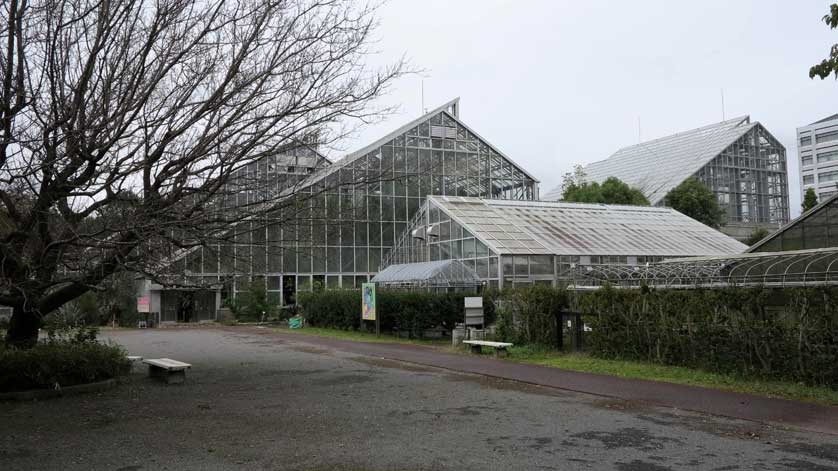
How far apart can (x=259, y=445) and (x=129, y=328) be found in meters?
31.3

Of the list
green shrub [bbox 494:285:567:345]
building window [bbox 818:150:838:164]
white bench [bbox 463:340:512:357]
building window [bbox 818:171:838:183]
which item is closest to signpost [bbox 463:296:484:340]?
green shrub [bbox 494:285:567:345]

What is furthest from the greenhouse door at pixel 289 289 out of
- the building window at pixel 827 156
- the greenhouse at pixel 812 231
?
the building window at pixel 827 156

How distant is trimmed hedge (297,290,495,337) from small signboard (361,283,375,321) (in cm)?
33

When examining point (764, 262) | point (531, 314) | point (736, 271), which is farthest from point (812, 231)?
point (531, 314)

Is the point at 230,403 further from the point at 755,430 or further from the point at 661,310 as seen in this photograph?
the point at 661,310

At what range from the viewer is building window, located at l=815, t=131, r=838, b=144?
109625 millimetres

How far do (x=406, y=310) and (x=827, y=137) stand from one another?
112 m

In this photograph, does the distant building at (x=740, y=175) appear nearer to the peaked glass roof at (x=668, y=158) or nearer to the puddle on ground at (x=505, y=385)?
the peaked glass roof at (x=668, y=158)

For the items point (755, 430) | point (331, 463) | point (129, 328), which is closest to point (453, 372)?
point (755, 430)

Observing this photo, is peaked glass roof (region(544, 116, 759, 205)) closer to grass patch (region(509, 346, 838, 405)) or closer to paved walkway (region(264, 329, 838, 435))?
grass patch (region(509, 346, 838, 405))

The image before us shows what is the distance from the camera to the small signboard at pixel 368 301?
2612cm

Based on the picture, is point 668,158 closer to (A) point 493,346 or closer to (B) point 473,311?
(B) point 473,311

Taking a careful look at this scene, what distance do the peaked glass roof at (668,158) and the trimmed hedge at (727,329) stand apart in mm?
45913

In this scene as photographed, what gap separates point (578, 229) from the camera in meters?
30.6
